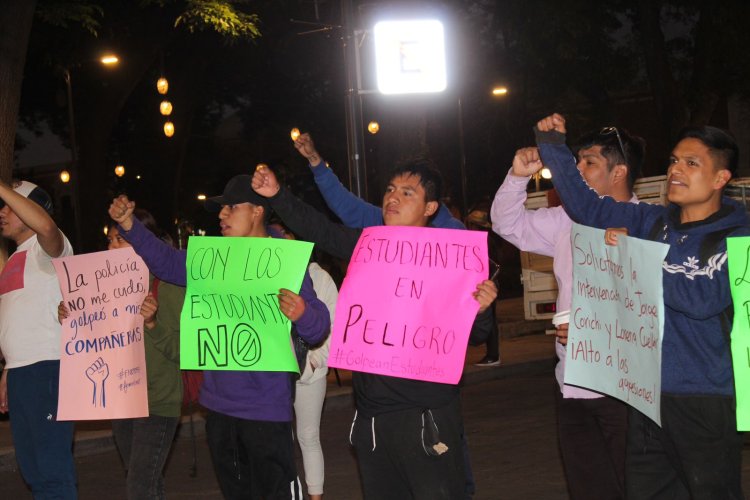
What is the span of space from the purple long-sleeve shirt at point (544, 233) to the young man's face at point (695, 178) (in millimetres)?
936

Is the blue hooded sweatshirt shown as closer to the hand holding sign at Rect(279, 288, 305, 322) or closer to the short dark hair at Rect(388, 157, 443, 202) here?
the short dark hair at Rect(388, 157, 443, 202)

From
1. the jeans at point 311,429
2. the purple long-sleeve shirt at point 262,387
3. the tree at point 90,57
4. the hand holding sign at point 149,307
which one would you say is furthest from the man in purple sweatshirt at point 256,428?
the tree at point 90,57

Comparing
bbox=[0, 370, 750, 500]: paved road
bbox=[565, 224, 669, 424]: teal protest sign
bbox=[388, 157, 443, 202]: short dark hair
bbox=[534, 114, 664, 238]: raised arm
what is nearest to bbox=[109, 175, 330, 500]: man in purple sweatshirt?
bbox=[388, 157, 443, 202]: short dark hair

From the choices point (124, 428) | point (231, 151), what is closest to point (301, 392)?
point (124, 428)

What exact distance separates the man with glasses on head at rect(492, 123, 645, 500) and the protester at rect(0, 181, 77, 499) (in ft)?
7.70

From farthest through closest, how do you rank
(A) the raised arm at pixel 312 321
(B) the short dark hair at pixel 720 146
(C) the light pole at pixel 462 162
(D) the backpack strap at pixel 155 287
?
1. (C) the light pole at pixel 462 162
2. (D) the backpack strap at pixel 155 287
3. (A) the raised arm at pixel 312 321
4. (B) the short dark hair at pixel 720 146

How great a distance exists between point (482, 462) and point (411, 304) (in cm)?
426

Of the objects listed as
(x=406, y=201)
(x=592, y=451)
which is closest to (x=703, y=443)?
(x=592, y=451)

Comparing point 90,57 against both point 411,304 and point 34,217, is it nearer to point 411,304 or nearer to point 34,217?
point 34,217

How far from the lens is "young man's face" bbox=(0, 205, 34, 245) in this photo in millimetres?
5957

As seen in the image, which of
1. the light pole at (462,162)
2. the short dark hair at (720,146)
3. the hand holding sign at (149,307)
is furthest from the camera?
the light pole at (462,162)

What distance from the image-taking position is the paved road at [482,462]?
776cm

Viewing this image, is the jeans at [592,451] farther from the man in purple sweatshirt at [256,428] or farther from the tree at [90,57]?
the tree at [90,57]

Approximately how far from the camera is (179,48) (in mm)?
29141
